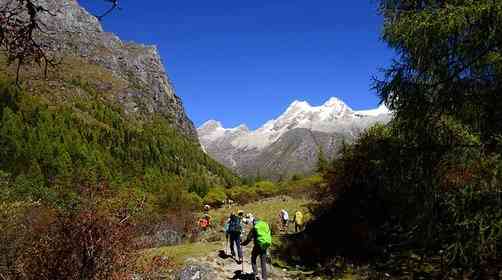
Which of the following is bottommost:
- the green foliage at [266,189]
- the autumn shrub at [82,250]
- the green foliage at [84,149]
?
the autumn shrub at [82,250]

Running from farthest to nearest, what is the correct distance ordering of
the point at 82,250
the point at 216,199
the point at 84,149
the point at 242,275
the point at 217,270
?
the point at 84,149
the point at 216,199
the point at 217,270
the point at 242,275
the point at 82,250

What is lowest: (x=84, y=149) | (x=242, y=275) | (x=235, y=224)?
(x=242, y=275)

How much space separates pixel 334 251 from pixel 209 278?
19.3ft

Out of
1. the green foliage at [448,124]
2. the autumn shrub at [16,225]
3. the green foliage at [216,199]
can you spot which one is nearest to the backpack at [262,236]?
the green foliage at [448,124]

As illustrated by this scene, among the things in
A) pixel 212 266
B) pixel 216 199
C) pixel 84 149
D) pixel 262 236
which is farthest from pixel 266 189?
pixel 84 149

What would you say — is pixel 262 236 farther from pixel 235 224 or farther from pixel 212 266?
pixel 212 266

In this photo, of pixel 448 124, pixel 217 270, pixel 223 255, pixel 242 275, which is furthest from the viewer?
pixel 223 255

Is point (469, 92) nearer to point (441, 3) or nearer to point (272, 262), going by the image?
point (441, 3)

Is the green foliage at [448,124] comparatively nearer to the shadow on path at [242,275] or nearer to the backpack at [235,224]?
the shadow on path at [242,275]

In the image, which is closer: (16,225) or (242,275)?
(242,275)

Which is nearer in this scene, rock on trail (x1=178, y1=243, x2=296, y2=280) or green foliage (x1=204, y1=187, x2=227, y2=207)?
rock on trail (x1=178, y1=243, x2=296, y2=280)

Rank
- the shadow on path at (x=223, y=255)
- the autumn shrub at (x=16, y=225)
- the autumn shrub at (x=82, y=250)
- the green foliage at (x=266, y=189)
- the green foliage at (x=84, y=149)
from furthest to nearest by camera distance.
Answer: the green foliage at (x=84, y=149)
the green foliage at (x=266, y=189)
the autumn shrub at (x=16, y=225)
the shadow on path at (x=223, y=255)
the autumn shrub at (x=82, y=250)

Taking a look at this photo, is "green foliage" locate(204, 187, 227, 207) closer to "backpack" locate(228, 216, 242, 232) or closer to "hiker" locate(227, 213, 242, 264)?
"hiker" locate(227, 213, 242, 264)

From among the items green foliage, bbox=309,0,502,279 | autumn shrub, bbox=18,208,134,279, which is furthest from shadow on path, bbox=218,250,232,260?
green foliage, bbox=309,0,502,279
